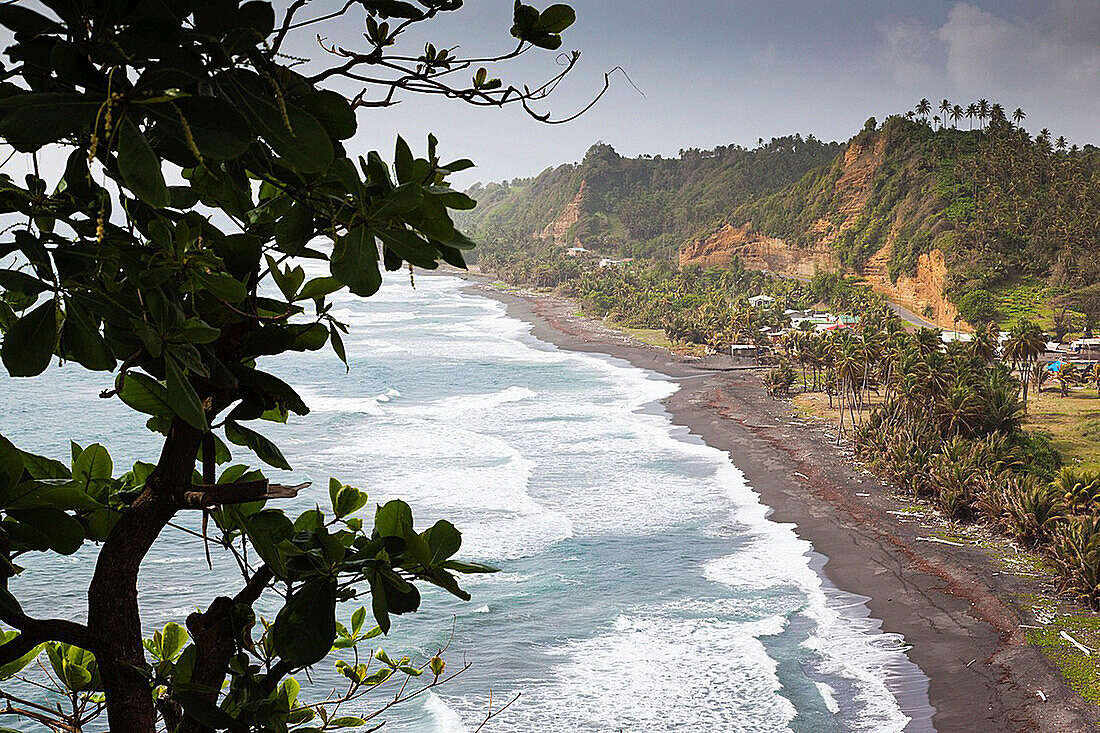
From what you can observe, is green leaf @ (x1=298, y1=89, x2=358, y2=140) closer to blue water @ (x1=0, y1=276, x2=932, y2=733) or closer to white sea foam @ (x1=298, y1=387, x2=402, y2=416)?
blue water @ (x1=0, y1=276, x2=932, y2=733)

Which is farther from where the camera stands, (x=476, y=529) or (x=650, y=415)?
(x=650, y=415)

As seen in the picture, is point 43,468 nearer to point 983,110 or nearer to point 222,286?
point 222,286

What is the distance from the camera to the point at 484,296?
3794 inches

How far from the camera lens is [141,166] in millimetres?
929

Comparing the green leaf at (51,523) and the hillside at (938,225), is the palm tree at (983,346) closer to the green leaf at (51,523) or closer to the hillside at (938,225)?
the hillside at (938,225)

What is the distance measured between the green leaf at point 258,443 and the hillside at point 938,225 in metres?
49.7

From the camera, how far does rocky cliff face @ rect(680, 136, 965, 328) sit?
5422cm

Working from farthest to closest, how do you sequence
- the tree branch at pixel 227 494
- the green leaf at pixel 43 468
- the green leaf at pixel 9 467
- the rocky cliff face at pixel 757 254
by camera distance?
the rocky cliff face at pixel 757 254
the green leaf at pixel 43 468
the tree branch at pixel 227 494
the green leaf at pixel 9 467

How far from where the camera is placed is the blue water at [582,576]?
48.4ft

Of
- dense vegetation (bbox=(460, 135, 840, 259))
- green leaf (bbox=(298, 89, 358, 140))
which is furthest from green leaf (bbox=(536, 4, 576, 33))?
dense vegetation (bbox=(460, 135, 840, 259))

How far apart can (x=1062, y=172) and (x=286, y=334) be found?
66.6m

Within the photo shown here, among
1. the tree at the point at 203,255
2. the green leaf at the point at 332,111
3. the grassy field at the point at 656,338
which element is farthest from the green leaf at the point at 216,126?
the grassy field at the point at 656,338

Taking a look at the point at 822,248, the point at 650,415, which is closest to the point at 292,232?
the point at 650,415

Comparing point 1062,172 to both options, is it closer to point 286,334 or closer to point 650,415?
point 650,415
